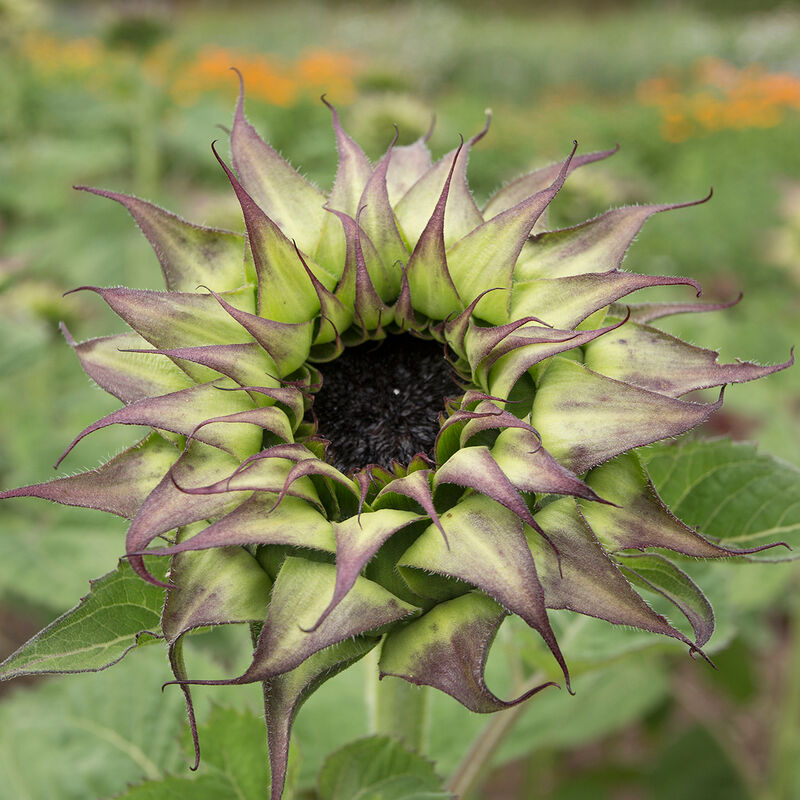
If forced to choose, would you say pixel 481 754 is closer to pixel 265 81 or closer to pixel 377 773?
pixel 377 773

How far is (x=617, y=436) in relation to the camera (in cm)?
78

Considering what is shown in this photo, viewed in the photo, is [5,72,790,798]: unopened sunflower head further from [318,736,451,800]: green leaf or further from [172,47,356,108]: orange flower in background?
[172,47,356,108]: orange flower in background

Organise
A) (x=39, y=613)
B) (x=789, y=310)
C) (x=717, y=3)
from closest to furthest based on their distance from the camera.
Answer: (x=39, y=613), (x=789, y=310), (x=717, y=3)

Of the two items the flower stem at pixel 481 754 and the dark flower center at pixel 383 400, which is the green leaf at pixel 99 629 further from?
the flower stem at pixel 481 754

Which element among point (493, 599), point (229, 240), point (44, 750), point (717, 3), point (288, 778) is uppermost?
point (229, 240)

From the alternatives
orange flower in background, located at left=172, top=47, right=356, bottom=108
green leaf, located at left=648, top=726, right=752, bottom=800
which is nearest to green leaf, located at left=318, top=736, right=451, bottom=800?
green leaf, located at left=648, top=726, right=752, bottom=800

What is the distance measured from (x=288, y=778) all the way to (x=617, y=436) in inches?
20.1

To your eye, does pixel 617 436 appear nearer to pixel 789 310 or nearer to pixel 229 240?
pixel 229 240

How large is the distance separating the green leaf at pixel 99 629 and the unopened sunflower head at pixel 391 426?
3cm

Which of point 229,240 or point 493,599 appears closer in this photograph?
point 493,599

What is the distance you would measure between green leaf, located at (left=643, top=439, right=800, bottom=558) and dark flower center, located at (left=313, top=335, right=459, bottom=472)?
0.24 metres

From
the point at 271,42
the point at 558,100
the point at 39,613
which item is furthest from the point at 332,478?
the point at 271,42

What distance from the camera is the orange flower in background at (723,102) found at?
905 cm

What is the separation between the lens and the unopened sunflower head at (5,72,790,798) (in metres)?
0.75
